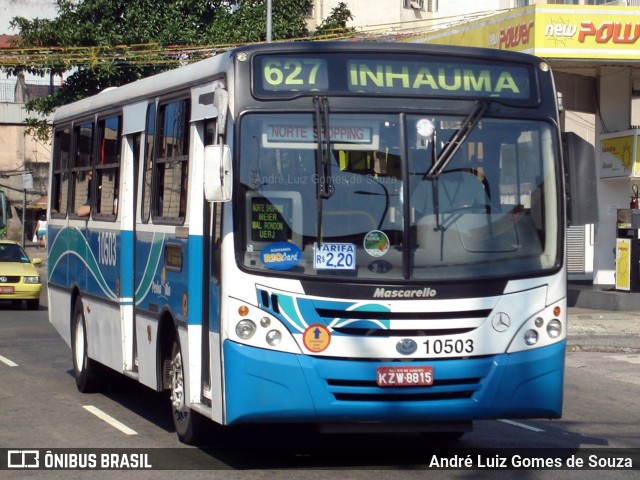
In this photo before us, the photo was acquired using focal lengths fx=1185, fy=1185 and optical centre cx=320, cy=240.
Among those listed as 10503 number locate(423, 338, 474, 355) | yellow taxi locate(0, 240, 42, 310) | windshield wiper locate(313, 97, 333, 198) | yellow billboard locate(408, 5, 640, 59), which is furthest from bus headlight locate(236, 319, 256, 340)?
yellow taxi locate(0, 240, 42, 310)

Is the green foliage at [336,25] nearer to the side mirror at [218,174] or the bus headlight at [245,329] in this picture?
the side mirror at [218,174]

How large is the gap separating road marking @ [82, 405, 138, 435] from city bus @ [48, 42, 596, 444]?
1.45m

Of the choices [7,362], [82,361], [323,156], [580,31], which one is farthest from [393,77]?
[580,31]

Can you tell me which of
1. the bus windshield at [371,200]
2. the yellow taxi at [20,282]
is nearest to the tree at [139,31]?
the yellow taxi at [20,282]

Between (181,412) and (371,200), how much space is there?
2.56 meters

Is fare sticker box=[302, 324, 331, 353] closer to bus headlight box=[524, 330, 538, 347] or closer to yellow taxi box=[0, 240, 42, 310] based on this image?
bus headlight box=[524, 330, 538, 347]

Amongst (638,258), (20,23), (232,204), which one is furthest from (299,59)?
(20,23)

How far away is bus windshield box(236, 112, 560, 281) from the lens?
803cm

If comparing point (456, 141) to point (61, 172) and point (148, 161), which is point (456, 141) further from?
point (61, 172)

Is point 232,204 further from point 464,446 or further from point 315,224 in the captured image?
point 464,446

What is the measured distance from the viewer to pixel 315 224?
8047 mm

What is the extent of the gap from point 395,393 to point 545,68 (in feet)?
8.89

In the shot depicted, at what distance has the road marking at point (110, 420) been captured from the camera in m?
10.2

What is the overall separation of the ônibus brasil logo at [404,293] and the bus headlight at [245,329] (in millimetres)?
846
